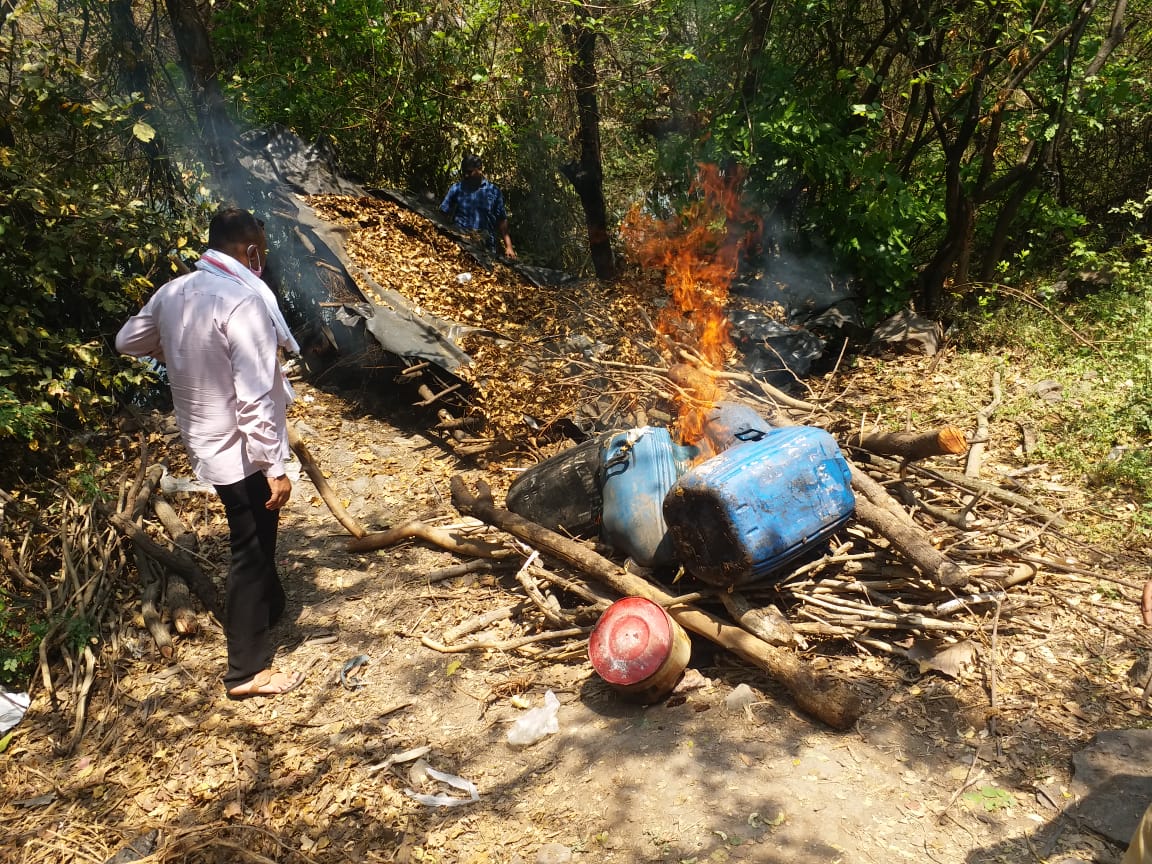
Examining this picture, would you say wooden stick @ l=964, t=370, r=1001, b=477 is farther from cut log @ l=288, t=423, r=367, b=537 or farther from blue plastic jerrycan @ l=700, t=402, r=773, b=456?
cut log @ l=288, t=423, r=367, b=537

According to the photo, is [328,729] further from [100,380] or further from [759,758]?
[100,380]

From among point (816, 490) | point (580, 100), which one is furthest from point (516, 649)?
point (580, 100)

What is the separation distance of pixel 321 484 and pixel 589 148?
463 cm

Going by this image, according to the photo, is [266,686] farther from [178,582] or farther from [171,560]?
[171,560]

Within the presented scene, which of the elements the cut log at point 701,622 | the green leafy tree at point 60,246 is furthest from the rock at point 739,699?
the green leafy tree at point 60,246

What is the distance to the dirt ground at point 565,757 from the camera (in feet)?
8.17

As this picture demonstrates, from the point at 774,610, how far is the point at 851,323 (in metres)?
3.92

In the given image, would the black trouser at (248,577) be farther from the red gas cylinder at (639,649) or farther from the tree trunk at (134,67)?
the tree trunk at (134,67)

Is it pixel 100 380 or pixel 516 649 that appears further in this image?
pixel 100 380

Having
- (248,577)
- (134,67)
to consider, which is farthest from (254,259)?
(134,67)

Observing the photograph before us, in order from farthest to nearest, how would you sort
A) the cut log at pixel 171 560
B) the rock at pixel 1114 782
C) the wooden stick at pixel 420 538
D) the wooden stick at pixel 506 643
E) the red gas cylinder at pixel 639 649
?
the wooden stick at pixel 420 538, the cut log at pixel 171 560, the wooden stick at pixel 506 643, the red gas cylinder at pixel 639 649, the rock at pixel 1114 782

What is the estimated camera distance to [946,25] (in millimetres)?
6055

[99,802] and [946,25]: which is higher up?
[946,25]

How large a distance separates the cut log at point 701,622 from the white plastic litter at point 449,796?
113cm
